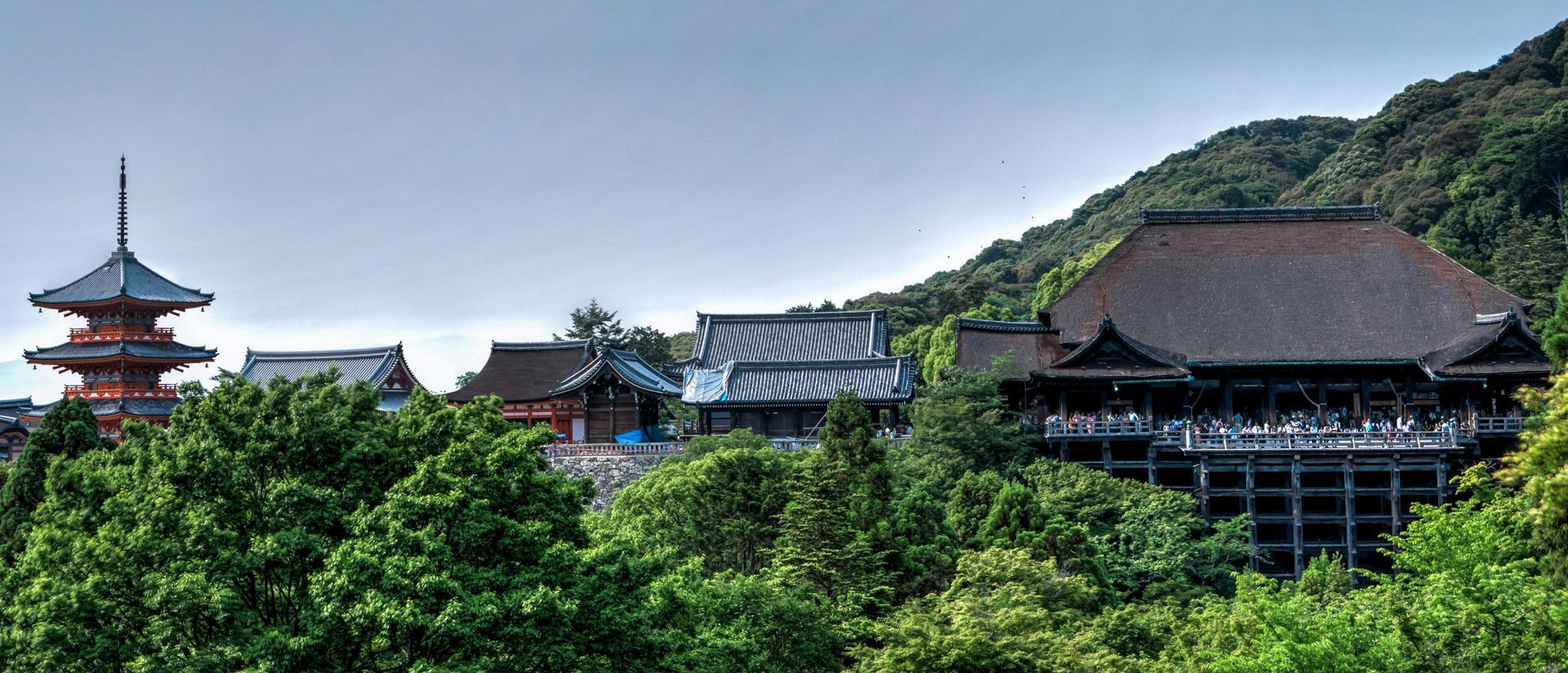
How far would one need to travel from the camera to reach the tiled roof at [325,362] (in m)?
55.0

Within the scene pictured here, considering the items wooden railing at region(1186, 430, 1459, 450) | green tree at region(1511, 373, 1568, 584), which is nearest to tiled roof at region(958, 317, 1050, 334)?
wooden railing at region(1186, 430, 1459, 450)

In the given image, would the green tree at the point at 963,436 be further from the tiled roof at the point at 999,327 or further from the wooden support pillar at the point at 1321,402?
the wooden support pillar at the point at 1321,402

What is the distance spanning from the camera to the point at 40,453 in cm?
3284

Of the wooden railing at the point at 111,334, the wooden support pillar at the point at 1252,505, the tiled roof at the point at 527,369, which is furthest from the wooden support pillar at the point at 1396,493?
the wooden railing at the point at 111,334

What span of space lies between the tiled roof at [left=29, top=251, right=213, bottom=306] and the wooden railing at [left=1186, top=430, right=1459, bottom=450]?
34.5 meters

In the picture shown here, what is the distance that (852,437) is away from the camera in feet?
103

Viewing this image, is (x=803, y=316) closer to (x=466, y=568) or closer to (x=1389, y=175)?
(x=466, y=568)

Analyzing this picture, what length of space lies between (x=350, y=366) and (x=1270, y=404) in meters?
32.8

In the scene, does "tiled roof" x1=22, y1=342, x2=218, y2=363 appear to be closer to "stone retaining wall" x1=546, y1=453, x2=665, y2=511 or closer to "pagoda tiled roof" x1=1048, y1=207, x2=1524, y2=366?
"stone retaining wall" x1=546, y1=453, x2=665, y2=511

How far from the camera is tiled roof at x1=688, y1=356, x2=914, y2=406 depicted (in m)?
41.5

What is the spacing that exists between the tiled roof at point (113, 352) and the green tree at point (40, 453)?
16.4 m

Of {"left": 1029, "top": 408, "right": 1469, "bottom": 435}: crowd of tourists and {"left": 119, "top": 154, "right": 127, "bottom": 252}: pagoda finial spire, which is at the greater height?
{"left": 119, "top": 154, "right": 127, "bottom": 252}: pagoda finial spire

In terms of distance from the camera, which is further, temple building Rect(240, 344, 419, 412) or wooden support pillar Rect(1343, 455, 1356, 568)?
temple building Rect(240, 344, 419, 412)

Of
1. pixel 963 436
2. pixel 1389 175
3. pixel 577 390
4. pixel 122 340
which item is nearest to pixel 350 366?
pixel 122 340
